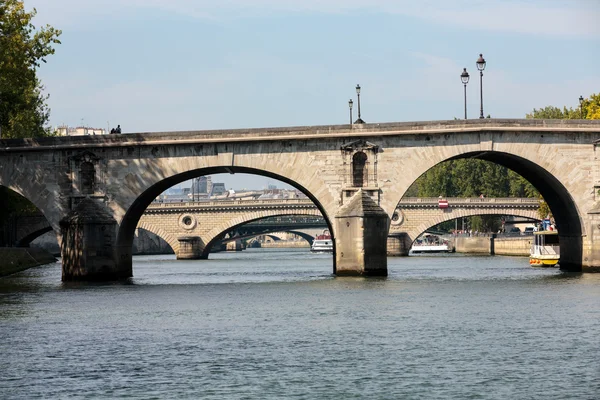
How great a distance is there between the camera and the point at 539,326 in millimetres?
36781

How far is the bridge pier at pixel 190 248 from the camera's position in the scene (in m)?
114

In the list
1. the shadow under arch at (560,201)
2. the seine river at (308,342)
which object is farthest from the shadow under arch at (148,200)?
the seine river at (308,342)

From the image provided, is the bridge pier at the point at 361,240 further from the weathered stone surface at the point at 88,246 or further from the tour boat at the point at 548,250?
the tour boat at the point at 548,250

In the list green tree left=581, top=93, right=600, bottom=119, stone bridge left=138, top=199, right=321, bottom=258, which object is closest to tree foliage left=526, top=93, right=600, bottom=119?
green tree left=581, top=93, right=600, bottom=119

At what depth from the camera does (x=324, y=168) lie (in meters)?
62.5

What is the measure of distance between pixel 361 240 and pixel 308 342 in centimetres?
2618

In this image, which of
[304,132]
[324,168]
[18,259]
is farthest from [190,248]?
[304,132]

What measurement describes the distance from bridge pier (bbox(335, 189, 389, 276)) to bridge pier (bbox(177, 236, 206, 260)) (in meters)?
54.2

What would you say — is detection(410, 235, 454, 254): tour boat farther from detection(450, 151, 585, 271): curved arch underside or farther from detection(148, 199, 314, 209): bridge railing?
detection(450, 151, 585, 271): curved arch underside

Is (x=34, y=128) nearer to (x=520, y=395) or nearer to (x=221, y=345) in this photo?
(x=221, y=345)

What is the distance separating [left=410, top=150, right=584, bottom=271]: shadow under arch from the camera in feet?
205

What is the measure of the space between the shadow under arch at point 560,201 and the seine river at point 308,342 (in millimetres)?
9212

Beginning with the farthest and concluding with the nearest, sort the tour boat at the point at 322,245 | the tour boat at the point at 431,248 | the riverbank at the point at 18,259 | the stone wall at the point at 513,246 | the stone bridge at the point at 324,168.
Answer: the tour boat at the point at 322,245 < the tour boat at the point at 431,248 < the stone wall at the point at 513,246 < the riverbank at the point at 18,259 < the stone bridge at the point at 324,168

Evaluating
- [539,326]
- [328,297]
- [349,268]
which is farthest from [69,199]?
[539,326]
